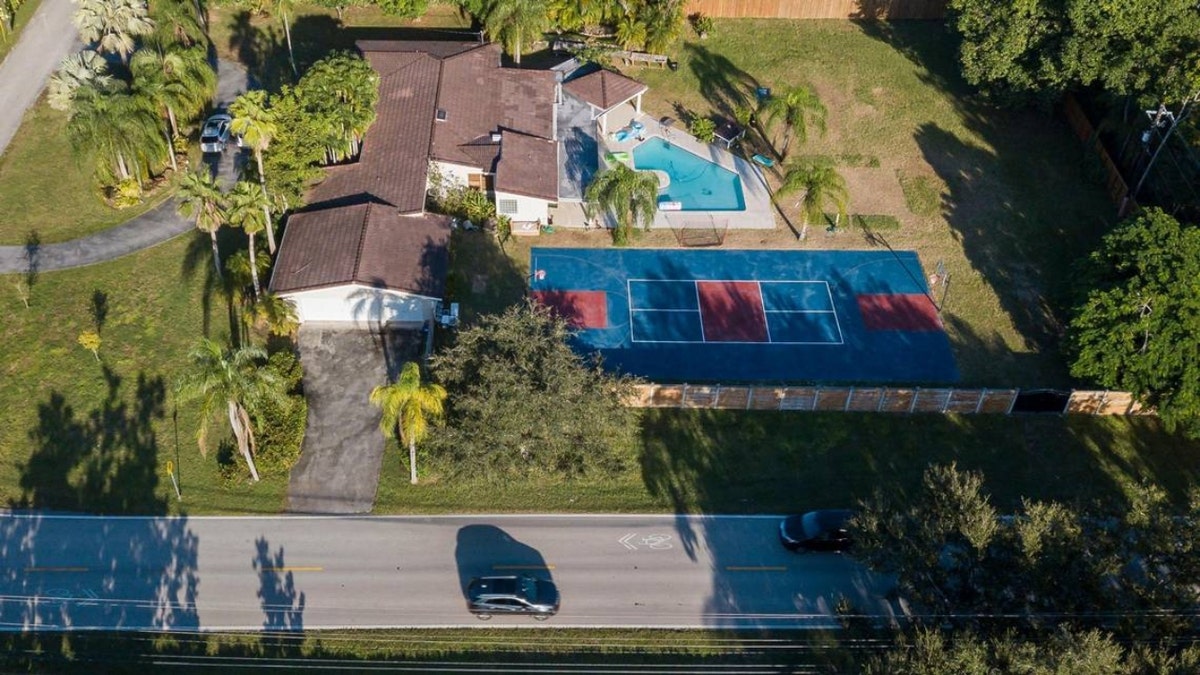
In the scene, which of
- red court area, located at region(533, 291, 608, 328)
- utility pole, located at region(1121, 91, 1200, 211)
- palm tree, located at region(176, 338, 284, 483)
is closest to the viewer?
palm tree, located at region(176, 338, 284, 483)

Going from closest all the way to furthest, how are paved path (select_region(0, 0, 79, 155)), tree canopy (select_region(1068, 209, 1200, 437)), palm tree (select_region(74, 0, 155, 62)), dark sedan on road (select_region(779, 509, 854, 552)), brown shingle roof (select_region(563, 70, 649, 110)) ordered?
1. dark sedan on road (select_region(779, 509, 854, 552))
2. tree canopy (select_region(1068, 209, 1200, 437))
3. palm tree (select_region(74, 0, 155, 62))
4. brown shingle roof (select_region(563, 70, 649, 110))
5. paved path (select_region(0, 0, 79, 155))

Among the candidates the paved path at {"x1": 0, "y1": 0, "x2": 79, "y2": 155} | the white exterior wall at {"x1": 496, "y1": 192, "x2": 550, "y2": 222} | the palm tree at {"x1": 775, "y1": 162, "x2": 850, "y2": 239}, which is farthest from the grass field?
the palm tree at {"x1": 775, "y1": 162, "x2": 850, "y2": 239}

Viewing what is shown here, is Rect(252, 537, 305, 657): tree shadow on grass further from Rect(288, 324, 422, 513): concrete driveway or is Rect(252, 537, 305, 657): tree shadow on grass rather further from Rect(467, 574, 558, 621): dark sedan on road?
Rect(467, 574, 558, 621): dark sedan on road

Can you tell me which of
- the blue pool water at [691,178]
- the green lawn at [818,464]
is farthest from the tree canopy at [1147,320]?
the blue pool water at [691,178]

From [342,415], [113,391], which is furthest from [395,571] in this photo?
[113,391]

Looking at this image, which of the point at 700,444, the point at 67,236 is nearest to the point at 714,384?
the point at 700,444

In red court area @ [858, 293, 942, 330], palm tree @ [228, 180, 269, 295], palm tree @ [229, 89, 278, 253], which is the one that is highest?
palm tree @ [229, 89, 278, 253]

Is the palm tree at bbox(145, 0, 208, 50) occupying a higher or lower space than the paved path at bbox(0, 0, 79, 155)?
higher

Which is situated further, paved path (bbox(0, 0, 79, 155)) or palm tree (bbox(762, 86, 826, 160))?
paved path (bbox(0, 0, 79, 155))

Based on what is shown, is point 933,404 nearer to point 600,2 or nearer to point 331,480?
point 331,480
